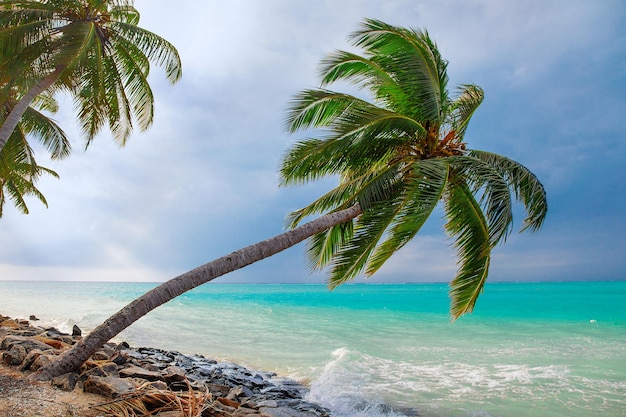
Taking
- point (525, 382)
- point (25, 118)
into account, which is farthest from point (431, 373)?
point (25, 118)

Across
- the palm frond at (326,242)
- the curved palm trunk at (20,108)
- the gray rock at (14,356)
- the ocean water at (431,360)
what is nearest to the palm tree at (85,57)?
the curved palm trunk at (20,108)

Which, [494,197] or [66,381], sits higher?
[494,197]

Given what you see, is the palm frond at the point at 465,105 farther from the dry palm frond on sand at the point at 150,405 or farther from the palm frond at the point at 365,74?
the dry palm frond on sand at the point at 150,405

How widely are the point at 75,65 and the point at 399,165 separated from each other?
7.99 metres

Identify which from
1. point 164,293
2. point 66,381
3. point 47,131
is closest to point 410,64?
point 164,293

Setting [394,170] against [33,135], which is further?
[33,135]

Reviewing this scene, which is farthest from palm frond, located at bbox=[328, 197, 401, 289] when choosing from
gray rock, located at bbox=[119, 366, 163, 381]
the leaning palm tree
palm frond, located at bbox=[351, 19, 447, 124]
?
gray rock, located at bbox=[119, 366, 163, 381]

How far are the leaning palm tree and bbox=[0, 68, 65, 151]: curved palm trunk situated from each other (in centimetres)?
630

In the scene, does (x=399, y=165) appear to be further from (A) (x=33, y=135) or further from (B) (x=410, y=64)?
(A) (x=33, y=135)

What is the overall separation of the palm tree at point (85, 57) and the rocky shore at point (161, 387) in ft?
17.2

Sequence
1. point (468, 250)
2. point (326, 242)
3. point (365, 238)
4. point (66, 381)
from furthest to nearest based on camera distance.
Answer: point (326, 242)
point (468, 250)
point (365, 238)
point (66, 381)

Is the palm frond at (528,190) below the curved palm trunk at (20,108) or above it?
below

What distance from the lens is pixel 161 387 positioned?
20.5 feet

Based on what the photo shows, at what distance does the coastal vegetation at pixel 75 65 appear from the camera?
32.0 ft
